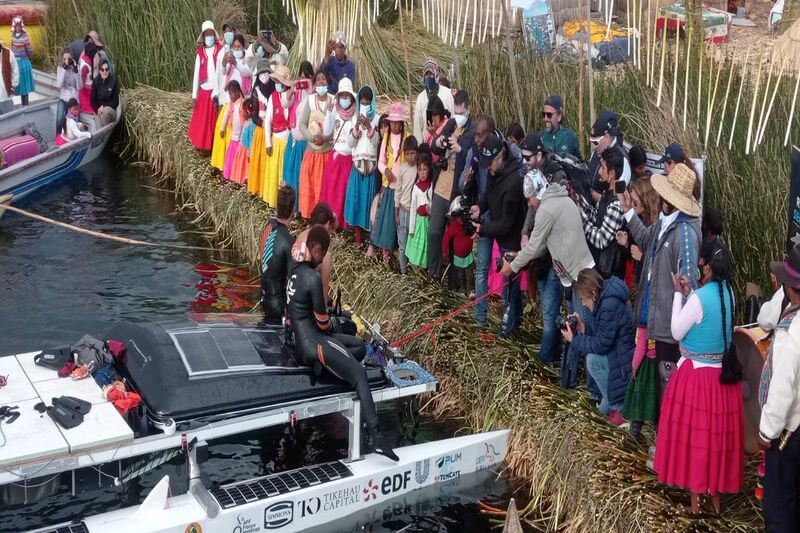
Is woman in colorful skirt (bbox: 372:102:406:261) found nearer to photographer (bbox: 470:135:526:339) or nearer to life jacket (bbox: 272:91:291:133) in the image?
photographer (bbox: 470:135:526:339)

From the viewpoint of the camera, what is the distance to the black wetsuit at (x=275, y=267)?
28.4 feet

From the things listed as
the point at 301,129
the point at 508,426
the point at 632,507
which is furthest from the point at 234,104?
the point at 632,507

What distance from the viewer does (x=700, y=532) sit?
6.69 metres

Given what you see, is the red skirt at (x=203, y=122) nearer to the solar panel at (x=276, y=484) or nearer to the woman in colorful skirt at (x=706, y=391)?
the solar panel at (x=276, y=484)

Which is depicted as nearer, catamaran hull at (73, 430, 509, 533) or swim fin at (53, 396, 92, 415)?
catamaran hull at (73, 430, 509, 533)

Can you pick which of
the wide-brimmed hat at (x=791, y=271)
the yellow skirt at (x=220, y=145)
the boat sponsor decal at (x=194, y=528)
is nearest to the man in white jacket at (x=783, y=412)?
the wide-brimmed hat at (x=791, y=271)

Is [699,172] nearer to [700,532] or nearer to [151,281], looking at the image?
[700,532]

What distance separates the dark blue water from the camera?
7.82 m

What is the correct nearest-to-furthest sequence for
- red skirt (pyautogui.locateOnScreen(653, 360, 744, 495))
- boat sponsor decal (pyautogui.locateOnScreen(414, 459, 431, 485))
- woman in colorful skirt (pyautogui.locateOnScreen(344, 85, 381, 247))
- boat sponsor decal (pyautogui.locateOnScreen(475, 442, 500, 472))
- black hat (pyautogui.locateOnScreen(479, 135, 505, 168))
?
red skirt (pyautogui.locateOnScreen(653, 360, 744, 495))
boat sponsor decal (pyautogui.locateOnScreen(414, 459, 431, 485))
boat sponsor decal (pyautogui.locateOnScreen(475, 442, 500, 472))
black hat (pyautogui.locateOnScreen(479, 135, 505, 168))
woman in colorful skirt (pyautogui.locateOnScreen(344, 85, 381, 247))

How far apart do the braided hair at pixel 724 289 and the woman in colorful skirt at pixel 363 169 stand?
5.25m

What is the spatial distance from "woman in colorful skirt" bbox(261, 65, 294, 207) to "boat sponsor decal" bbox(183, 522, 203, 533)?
21.2 feet

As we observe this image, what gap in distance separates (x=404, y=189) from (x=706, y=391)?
4.53m

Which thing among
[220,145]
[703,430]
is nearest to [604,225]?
[703,430]

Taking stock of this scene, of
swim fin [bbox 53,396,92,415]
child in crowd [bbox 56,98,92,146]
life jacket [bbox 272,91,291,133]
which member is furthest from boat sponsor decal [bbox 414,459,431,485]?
child in crowd [bbox 56,98,92,146]
